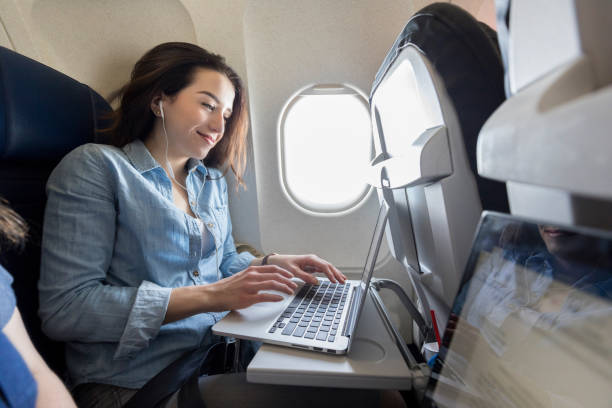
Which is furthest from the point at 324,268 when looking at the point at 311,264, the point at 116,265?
the point at 116,265

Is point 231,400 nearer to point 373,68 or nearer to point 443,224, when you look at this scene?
point 443,224

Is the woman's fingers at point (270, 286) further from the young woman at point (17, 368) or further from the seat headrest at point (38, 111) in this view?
the seat headrest at point (38, 111)

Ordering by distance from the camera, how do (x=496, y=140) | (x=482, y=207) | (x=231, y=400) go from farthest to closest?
(x=231, y=400) < (x=482, y=207) < (x=496, y=140)

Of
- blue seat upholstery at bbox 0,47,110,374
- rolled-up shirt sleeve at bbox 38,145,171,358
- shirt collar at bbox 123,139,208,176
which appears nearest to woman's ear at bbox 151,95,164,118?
shirt collar at bbox 123,139,208,176

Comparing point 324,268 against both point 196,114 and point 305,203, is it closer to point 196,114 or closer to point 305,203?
point 305,203

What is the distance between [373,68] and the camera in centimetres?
157

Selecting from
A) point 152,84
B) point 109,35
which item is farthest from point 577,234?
point 109,35

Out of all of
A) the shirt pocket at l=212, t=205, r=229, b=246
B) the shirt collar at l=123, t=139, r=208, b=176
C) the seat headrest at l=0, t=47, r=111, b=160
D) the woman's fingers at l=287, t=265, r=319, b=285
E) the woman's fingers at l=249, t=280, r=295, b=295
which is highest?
the seat headrest at l=0, t=47, r=111, b=160

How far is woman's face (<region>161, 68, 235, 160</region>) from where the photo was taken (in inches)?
47.2

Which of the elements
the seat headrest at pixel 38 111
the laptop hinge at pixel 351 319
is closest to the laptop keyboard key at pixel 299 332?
the laptop hinge at pixel 351 319

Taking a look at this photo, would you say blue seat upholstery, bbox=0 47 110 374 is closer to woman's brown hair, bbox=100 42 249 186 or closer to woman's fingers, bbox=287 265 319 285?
woman's brown hair, bbox=100 42 249 186

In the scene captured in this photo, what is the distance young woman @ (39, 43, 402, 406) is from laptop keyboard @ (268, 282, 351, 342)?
7 cm

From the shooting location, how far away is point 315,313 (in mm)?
919

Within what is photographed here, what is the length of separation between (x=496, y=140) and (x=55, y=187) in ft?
3.55
